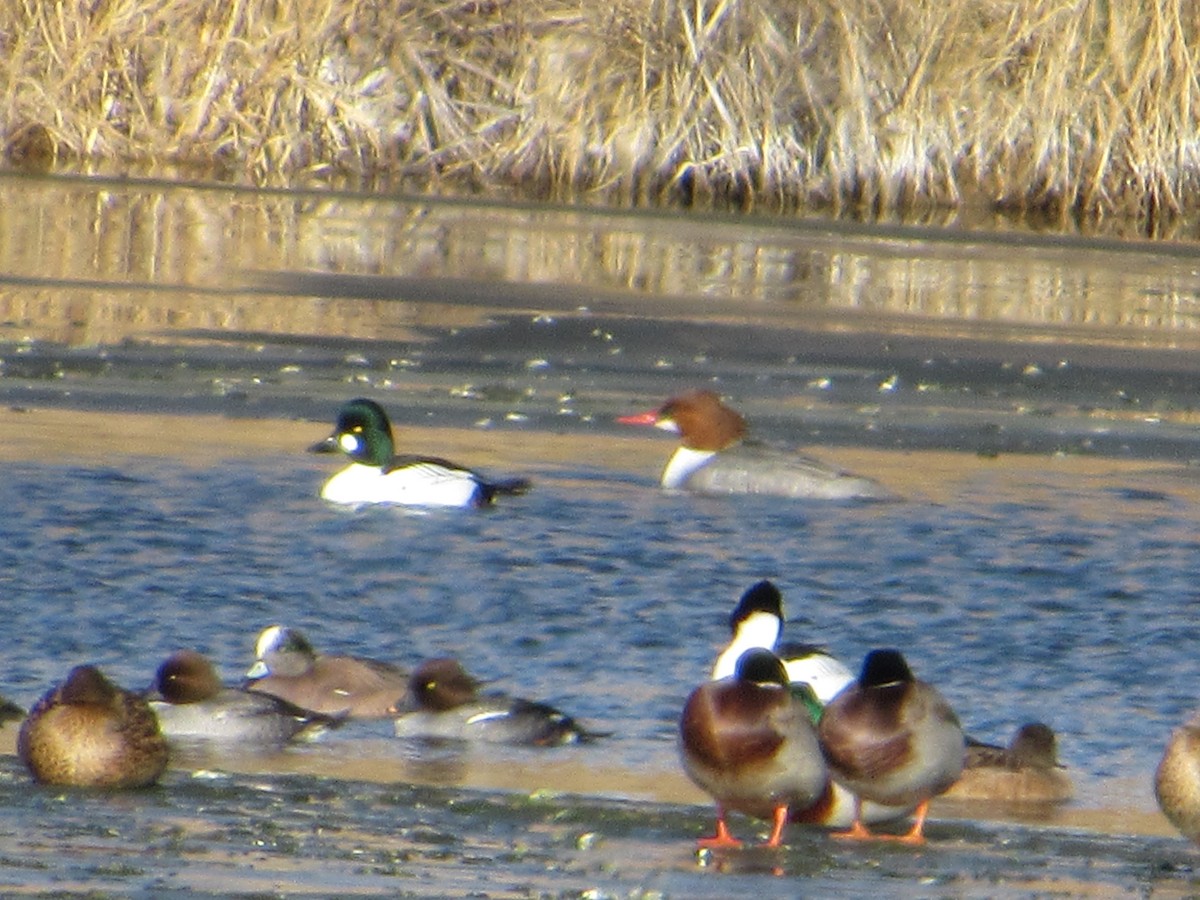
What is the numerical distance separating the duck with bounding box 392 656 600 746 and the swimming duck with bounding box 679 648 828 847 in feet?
3.33

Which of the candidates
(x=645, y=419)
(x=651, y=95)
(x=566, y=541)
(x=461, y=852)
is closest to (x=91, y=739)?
(x=461, y=852)

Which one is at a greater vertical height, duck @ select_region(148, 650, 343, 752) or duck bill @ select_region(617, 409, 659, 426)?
duck bill @ select_region(617, 409, 659, 426)

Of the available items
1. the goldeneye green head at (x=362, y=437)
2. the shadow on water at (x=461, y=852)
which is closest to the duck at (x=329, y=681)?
the shadow on water at (x=461, y=852)

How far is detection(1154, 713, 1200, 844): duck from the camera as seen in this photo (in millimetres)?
5973

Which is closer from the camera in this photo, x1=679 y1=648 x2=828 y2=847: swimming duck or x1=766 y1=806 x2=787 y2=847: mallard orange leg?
x1=679 y1=648 x2=828 y2=847: swimming duck

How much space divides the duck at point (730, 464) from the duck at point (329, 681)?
3526mm

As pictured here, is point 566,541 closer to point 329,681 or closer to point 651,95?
point 329,681

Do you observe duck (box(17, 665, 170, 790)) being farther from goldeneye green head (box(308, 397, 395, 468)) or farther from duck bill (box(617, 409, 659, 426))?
duck bill (box(617, 409, 659, 426))

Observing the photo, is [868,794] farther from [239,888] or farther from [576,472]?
[576,472]

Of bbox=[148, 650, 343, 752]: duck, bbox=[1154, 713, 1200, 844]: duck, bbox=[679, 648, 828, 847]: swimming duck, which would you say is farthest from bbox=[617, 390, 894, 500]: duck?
bbox=[1154, 713, 1200, 844]: duck

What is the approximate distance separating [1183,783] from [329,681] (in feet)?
8.70

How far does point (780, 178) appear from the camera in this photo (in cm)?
2391

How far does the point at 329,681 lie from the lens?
760cm

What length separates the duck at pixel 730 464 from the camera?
36.0ft
